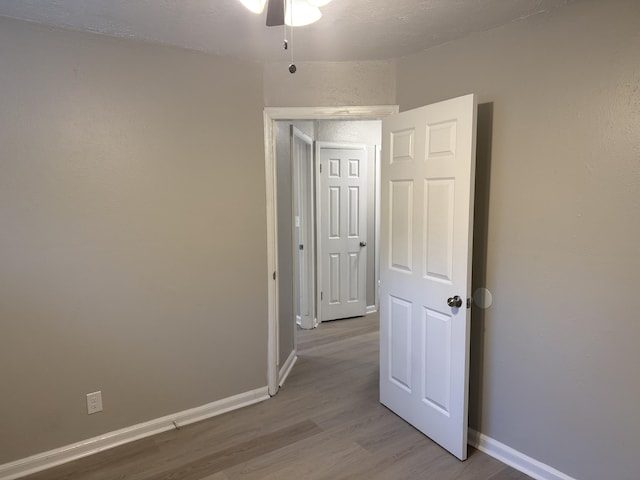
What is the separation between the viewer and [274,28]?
2.17 meters

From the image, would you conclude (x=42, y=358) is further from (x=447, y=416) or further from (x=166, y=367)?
(x=447, y=416)

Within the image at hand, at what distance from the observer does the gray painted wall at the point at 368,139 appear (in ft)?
14.7

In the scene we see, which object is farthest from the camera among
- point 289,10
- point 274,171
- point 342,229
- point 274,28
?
point 342,229

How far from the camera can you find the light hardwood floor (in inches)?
86.0

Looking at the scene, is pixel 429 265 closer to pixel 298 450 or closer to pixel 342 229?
pixel 298 450

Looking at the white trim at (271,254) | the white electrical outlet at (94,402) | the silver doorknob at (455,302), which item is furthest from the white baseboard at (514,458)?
the white electrical outlet at (94,402)

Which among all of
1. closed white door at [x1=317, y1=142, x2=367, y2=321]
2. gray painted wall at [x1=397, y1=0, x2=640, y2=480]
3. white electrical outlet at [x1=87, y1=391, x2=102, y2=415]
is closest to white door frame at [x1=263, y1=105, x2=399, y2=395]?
gray painted wall at [x1=397, y1=0, x2=640, y2=480]

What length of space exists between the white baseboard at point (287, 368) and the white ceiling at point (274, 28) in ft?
7.64

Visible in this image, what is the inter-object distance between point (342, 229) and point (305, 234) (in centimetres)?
48

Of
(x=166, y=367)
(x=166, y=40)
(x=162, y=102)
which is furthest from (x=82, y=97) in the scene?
(x=166, y=367)


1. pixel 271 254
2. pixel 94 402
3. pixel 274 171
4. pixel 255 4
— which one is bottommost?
pixel 94 402

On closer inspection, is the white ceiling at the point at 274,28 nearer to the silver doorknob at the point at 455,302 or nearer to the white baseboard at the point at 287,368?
the silver doorknob at the point at 455,302

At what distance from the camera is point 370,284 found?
16.5ft

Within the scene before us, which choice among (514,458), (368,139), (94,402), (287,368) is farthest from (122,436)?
(368,139)
